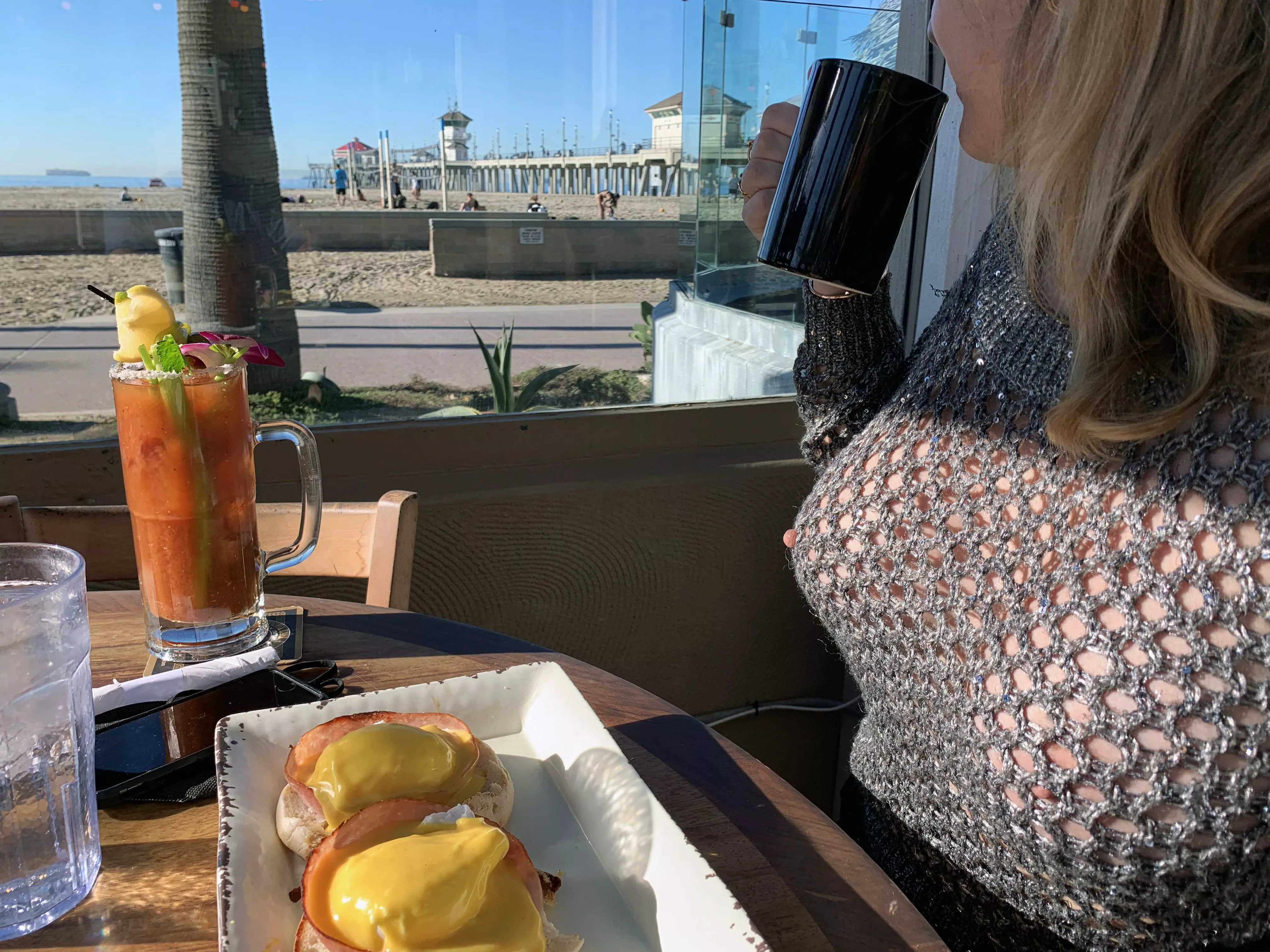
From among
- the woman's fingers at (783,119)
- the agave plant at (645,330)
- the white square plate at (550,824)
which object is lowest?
the white square plate at (550,824)

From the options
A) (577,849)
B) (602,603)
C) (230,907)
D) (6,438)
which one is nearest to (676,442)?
(602,603)

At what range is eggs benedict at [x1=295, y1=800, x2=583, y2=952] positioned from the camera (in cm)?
50

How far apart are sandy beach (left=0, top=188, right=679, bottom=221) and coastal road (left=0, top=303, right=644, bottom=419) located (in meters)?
0.20

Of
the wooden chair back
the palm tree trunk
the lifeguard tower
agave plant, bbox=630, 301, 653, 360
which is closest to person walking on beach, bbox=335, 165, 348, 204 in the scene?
the palm tree trunk

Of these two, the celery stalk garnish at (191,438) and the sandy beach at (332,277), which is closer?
the celery stalk garnish at (191,438)

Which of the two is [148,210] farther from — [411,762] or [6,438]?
[411,762]

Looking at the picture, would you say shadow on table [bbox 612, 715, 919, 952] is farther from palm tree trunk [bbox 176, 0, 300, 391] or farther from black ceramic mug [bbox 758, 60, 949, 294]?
palm tree trunk [bbox 176, 0, 300, 391]

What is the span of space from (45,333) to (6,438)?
21cm

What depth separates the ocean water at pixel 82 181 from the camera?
164cm

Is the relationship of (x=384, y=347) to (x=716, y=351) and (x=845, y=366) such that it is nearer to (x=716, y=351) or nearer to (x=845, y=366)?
(x=716, y=351)

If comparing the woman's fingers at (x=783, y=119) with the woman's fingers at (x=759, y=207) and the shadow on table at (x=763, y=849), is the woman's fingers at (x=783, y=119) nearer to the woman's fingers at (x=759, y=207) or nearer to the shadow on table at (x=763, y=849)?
the woman's fingers at (x=759, y=207)

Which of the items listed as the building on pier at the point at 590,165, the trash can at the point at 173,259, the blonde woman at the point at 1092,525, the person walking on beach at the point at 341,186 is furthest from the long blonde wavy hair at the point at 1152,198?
the trash can at the point at 173,259

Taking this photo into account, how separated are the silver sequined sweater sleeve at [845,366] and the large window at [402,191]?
2.83 ft

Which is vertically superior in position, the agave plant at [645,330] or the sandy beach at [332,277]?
the sandy beach at [332,277]
